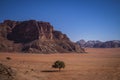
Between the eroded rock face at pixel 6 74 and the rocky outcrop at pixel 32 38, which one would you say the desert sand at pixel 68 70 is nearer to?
the eroded rock face at pixel 6 74

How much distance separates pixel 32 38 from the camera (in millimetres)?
146375

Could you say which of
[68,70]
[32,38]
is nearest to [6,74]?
[68,70]

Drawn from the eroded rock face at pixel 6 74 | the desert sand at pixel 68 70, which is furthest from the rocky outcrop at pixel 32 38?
the eroded rock face at pixel 6 74

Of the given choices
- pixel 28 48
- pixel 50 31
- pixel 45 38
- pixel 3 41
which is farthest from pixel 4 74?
pixel 50 31

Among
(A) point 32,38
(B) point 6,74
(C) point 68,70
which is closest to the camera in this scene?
(B) point 6,74

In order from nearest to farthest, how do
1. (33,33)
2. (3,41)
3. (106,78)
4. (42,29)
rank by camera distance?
(106,78)
(3,41)
(33,33)
(42,29)

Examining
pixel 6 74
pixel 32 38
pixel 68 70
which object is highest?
pixel 32 38

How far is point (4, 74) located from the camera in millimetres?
22016

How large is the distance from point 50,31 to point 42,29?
25.5 ft

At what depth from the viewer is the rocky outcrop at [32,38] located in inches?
5153

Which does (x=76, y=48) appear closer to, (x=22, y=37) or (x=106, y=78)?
(x=22, y=37)

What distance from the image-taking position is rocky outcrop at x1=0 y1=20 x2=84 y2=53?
13088cm

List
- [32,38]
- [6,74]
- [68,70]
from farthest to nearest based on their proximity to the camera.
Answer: [32,38] < [68,70] < [6,74]

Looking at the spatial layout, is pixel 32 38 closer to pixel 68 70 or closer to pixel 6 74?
pixel 68 70
